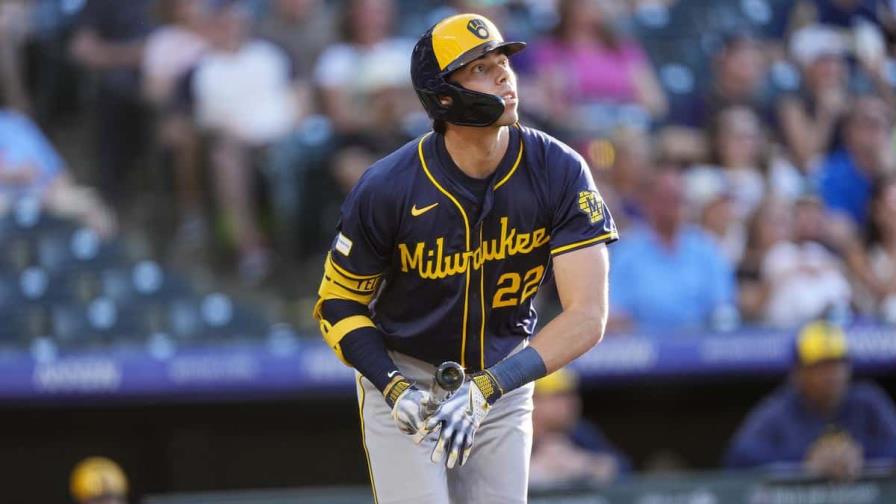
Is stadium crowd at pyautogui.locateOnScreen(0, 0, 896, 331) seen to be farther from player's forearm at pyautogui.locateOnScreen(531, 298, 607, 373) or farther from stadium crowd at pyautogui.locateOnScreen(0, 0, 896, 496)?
player's forearm at pyautogui.locateOnScreen(531, 298, 607, 373)

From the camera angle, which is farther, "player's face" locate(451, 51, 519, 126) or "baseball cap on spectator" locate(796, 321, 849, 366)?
"baseball cap on spectator" locate(796, 321, 849, 366)

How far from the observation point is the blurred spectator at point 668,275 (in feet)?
27.8

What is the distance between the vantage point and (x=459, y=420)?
3.92 metres

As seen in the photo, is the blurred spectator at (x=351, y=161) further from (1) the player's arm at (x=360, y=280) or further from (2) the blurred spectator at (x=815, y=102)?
(1) the player's arm at (x=360, y=280)

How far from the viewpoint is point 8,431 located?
8.45 metres

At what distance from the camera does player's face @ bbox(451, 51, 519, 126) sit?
4176mm

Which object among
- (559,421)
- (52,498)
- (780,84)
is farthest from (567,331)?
(780,84)

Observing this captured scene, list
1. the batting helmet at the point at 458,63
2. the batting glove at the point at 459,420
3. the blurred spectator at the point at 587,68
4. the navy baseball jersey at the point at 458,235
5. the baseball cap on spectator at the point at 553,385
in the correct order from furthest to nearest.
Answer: the blurred spectator at the point at 587,68, the baseball cap on spectator at the point at 553,385, the navy baseball jersey at the point at 458,235, the batting helmet at the point at 458,63, the batting glove at the point at 459,420

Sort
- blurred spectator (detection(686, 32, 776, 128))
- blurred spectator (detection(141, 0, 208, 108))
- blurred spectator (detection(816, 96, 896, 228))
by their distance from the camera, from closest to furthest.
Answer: blurred spectator (detection(141, 0, 208, 108)) → blurred spectator (detection(816, 96, 896, 228)) → blurred spectator (detection(686, 32, 776, 128))

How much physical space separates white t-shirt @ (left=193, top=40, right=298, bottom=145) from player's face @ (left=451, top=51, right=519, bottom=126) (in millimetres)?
4637

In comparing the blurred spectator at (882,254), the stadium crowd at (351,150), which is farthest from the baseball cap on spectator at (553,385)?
the blurred spectator at (882,254)

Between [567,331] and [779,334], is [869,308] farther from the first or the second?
[567,331]

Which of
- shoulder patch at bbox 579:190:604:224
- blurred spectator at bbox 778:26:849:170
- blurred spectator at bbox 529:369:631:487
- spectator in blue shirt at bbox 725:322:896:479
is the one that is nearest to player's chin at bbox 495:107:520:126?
shoulder patch at bbox 579:190:604:224

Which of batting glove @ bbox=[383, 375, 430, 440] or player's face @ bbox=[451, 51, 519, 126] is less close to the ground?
player's face @ bbox=[451, 51, 519, 126]
